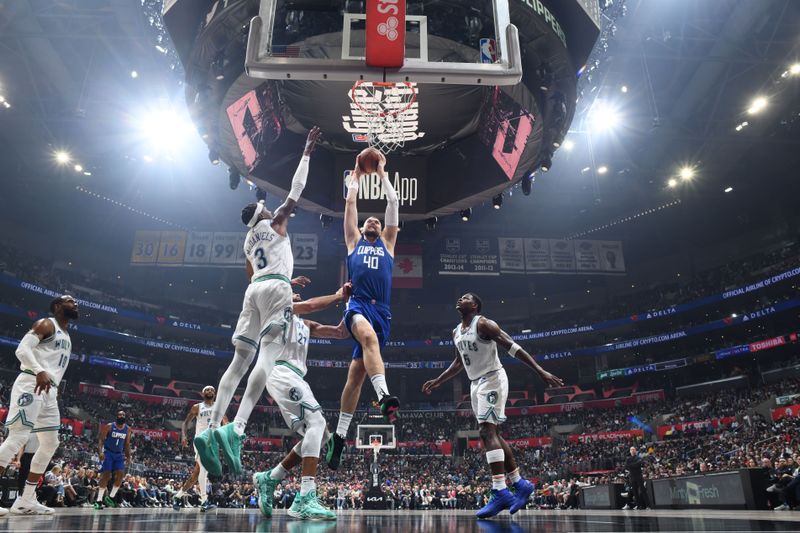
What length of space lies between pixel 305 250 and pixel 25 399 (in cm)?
2266

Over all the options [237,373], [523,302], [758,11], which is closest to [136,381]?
[523,302]

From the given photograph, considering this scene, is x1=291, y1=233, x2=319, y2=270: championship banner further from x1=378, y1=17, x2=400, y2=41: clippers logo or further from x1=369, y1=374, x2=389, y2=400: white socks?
x1=369, y1=374, x2=389, y2=400: white socks

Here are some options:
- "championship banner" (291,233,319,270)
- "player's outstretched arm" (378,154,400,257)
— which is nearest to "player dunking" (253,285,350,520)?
"player's outstretched arm" (378,154,400,257)

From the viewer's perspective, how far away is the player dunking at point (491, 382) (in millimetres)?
5285

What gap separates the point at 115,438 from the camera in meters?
9.53

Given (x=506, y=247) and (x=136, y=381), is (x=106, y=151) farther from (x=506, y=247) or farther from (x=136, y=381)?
(x=506, y=247)

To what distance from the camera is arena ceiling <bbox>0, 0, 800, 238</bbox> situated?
17453 mm

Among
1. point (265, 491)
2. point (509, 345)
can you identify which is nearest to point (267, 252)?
point (265, 491)

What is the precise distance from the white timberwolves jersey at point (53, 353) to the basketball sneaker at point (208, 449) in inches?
114

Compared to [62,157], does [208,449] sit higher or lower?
lower

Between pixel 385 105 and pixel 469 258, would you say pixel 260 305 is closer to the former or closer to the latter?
pixel 385 105

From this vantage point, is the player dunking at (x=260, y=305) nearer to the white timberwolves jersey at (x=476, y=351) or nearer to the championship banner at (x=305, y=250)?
the white timberwolves jersey at (x=476, y=351)

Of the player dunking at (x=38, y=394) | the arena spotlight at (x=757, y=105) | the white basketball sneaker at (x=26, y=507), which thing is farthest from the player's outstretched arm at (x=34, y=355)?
the arena spotlight at (x=757, y=105)

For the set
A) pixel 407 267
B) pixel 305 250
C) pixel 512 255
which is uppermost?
pixel 305 250
